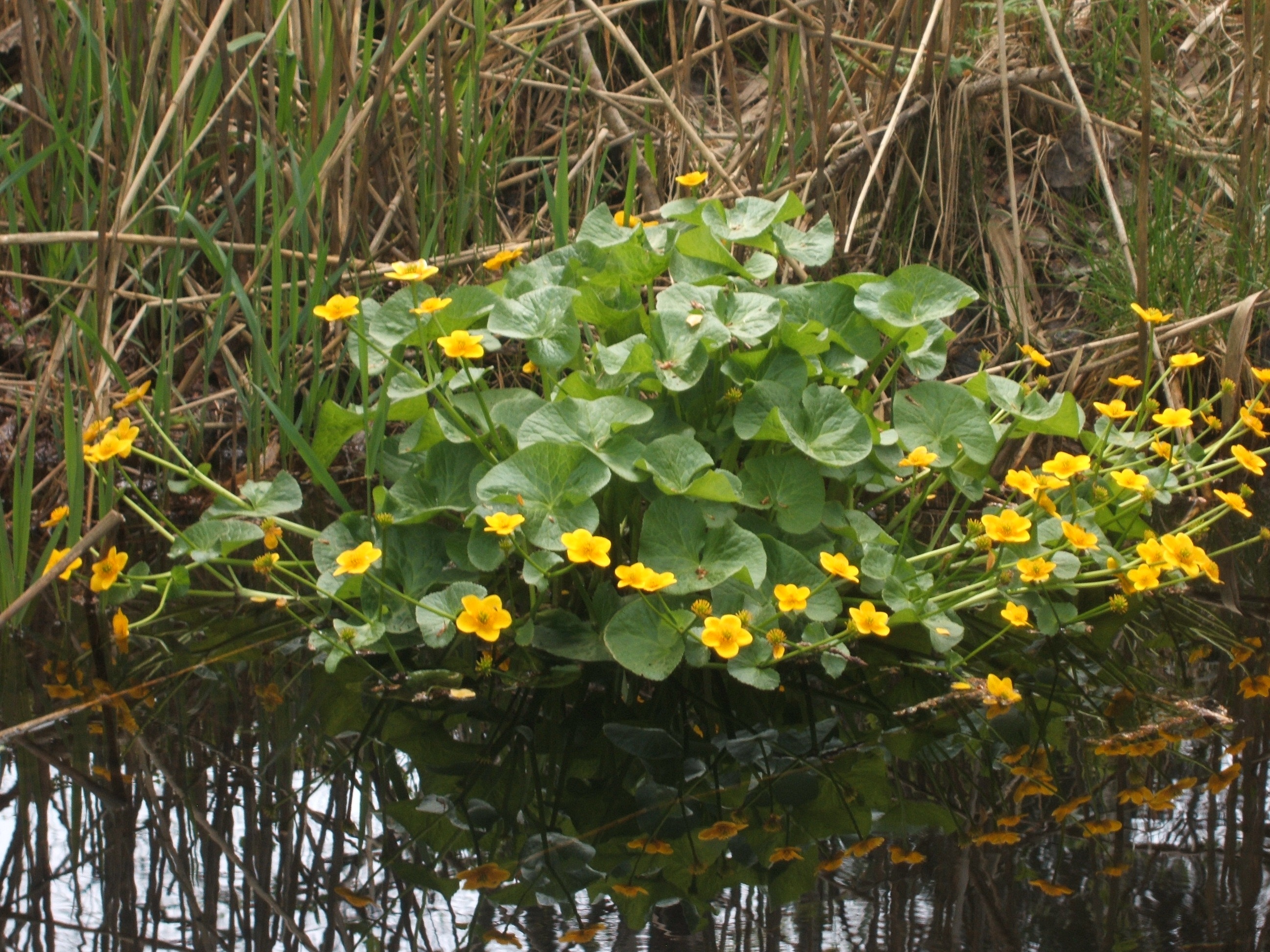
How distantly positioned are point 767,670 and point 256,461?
75 centimetres

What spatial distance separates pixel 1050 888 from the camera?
782mm

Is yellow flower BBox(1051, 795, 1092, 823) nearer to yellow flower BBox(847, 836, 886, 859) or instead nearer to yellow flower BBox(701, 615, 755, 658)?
yellow flower BBox(847, 836, 886, 859)

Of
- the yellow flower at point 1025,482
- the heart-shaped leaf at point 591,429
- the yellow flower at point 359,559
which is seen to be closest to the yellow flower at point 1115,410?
the yellow flower at point 1025,482

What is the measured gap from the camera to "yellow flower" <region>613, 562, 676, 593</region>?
96cm

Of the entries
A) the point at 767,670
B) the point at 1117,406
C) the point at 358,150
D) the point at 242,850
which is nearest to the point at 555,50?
the point at 358,150

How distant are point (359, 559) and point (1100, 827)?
2.07 feet

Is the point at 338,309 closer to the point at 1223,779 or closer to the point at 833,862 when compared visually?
the point at 833,862

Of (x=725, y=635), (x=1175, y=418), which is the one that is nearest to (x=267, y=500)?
(x=725, y=635)

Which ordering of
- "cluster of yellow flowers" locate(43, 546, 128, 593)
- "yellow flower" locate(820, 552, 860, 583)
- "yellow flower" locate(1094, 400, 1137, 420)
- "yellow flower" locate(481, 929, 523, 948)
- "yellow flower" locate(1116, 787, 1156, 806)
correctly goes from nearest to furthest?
"yellow flower" locate(481, 929, 523, 948) < "yellow flower" locate(1116, 787, 1156, 806) < "yellow flower" locate(820, 552, 860, 583) < "cluster of yellow flowers" locate(43, 546, 128, 593) < "yellow flower" locate(1094, 400, 1137, 420)

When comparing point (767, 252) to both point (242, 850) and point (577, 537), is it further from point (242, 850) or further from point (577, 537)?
point (242, 850)

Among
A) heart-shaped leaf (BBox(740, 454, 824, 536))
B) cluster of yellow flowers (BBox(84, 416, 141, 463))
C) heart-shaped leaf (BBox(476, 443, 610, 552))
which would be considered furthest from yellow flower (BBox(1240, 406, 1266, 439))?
cluster of yellow flowers (BBox(84, 416, 141, 463))

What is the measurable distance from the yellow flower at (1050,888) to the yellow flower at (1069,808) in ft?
0.35

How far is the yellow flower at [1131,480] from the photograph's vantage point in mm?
1188

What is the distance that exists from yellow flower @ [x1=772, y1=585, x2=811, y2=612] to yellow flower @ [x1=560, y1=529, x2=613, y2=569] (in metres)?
0.15
